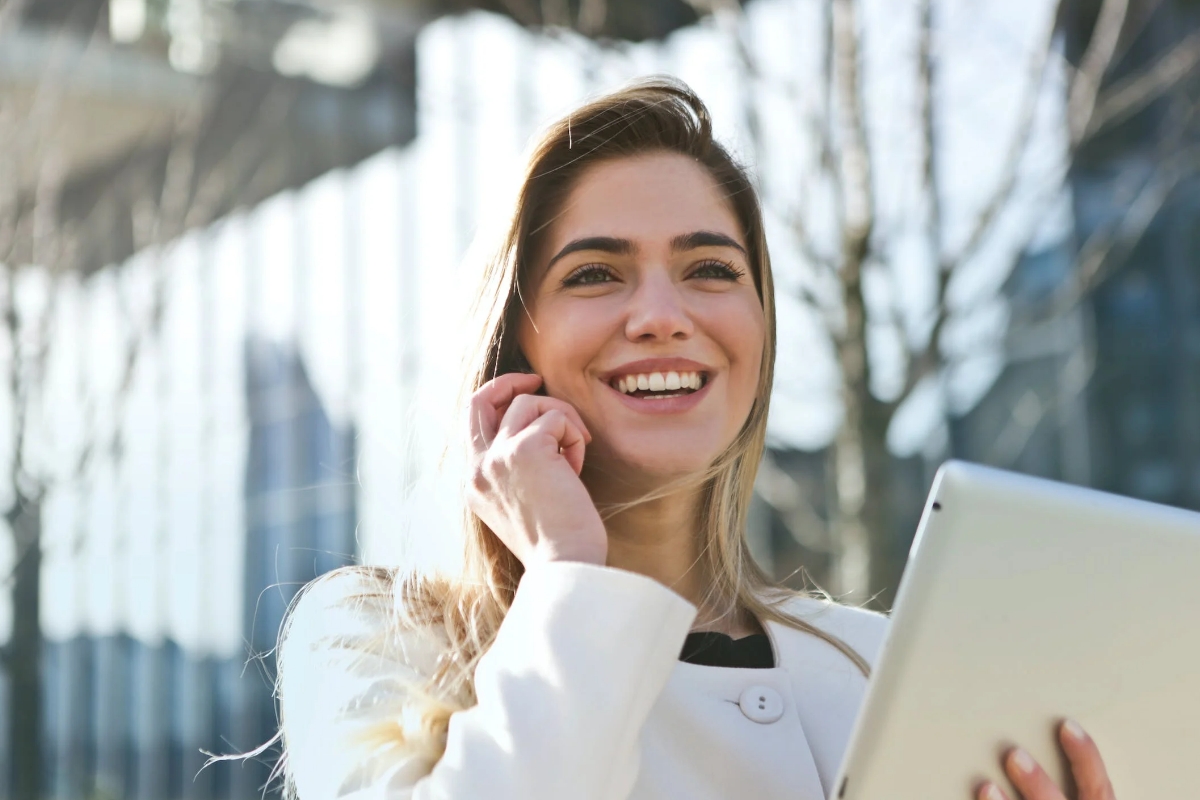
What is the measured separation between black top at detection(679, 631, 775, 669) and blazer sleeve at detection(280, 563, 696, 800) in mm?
427

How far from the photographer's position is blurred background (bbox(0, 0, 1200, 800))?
4.49 metres

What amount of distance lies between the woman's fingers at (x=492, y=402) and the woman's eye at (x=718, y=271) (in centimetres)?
28

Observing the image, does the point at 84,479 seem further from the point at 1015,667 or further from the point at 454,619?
the point at 1015,667

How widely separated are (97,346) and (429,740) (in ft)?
20.3

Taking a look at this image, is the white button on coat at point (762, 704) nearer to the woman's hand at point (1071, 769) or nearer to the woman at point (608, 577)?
the woman at point (608, 577)

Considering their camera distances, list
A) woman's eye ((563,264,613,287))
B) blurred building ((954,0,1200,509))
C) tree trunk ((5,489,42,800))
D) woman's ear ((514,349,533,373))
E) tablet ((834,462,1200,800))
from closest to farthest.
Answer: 1. tablet ((834,462,1200,800))
2. woman's eye ((563,264,613,287))
3. woman's ear ((514,349,533,373))
4. tree trunk ((5,489,42,800))
5. blurred building ((954,0,1200,509))

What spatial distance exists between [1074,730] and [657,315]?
2.62ft

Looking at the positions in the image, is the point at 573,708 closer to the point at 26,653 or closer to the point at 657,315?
the point at 657,315

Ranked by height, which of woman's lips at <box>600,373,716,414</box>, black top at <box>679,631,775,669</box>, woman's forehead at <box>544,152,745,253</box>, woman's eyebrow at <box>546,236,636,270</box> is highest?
woman's forehead at <box>544,152,745,253</box>

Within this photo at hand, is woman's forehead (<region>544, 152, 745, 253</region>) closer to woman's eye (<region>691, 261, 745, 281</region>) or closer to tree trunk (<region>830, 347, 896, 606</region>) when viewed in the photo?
woman's eye (<region>691, 261, 745, 281</region>)

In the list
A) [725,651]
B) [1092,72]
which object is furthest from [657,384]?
[1092,72]

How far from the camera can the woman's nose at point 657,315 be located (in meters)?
1.88

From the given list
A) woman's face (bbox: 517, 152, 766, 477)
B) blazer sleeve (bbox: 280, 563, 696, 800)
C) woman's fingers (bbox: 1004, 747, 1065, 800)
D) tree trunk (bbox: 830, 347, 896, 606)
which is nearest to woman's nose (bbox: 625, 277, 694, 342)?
woman's face (bbox: 517, 152, 766, 477)

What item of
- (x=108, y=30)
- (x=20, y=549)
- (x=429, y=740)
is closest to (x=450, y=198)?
(x=108, y=30)
